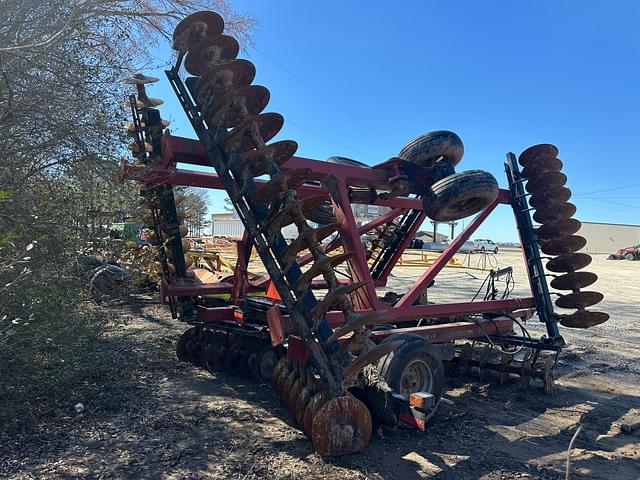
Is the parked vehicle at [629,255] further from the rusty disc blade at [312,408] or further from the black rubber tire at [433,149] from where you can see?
the rusty disc blade at [312,408]

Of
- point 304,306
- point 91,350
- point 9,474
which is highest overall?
point 304,306

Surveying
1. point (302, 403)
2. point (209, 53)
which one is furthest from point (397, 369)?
point (209, 53)

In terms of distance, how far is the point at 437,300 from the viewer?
13.7m

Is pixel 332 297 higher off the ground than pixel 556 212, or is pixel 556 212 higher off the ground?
pixel 556 212

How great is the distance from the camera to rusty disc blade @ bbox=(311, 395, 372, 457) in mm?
3404

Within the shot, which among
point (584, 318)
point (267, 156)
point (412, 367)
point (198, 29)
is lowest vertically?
point (412, 367)

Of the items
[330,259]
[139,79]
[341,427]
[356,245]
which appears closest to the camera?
[341,427]

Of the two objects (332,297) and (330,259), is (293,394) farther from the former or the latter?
(330,259)

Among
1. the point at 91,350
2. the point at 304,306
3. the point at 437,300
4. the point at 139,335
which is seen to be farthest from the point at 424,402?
the point at 437,300

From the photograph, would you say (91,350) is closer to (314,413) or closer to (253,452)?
(253,452)

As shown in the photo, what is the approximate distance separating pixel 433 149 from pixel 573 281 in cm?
244

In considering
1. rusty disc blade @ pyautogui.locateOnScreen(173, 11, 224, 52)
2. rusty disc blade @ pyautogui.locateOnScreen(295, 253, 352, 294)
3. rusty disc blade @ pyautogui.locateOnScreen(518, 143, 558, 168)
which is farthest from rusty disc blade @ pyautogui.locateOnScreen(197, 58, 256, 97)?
rusty disc blade @ pyautogui.locateOnScreen(518, 143, 558, 168)

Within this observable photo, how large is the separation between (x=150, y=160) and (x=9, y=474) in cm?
312

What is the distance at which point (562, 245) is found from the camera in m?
6.07
